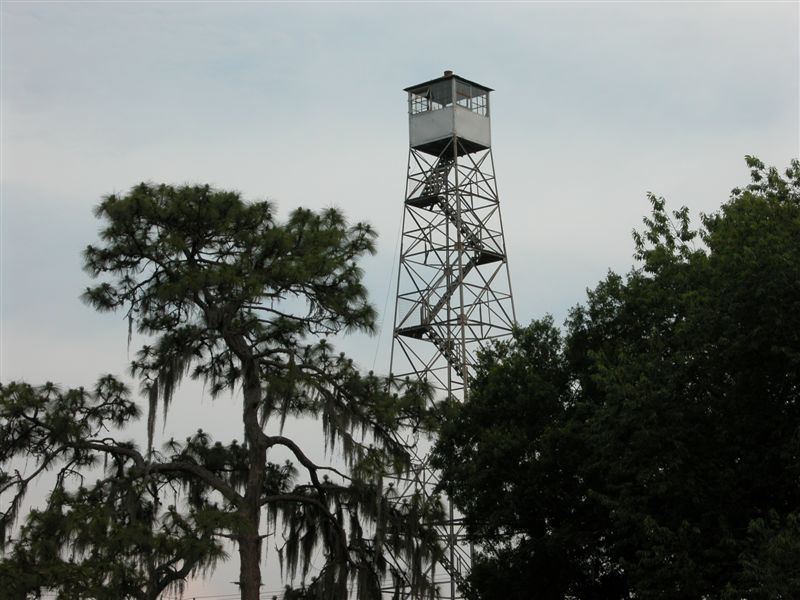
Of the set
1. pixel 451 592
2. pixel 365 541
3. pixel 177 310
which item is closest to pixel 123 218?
pixel 177 310

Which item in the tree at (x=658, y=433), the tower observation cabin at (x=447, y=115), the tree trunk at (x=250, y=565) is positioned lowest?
the tree trunk at (x=250, y=565)

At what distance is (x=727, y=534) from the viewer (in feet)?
80.2

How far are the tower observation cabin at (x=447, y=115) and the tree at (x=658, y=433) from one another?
360 inches

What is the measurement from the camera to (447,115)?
40438 millimetres

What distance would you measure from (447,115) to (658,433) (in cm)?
1716

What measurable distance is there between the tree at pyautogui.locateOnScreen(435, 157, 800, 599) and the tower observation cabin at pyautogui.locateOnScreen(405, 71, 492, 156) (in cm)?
916

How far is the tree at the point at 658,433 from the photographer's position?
78.3 ft

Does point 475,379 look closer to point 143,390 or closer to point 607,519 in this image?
point 607,519

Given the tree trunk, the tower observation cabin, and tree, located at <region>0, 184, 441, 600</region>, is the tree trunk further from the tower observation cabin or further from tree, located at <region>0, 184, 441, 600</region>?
the tower observation cabin

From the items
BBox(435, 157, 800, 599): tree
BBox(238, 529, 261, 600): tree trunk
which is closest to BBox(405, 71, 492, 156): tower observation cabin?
BBox(435, 157, 800, 599): tree

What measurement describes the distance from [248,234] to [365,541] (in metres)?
5.82

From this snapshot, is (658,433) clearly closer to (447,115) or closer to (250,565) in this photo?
(250,565)

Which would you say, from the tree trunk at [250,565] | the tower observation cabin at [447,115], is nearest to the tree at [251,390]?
the tree trunk at [250,565]

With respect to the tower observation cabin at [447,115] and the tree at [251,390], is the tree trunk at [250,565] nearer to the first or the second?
the tree at [251,390]
